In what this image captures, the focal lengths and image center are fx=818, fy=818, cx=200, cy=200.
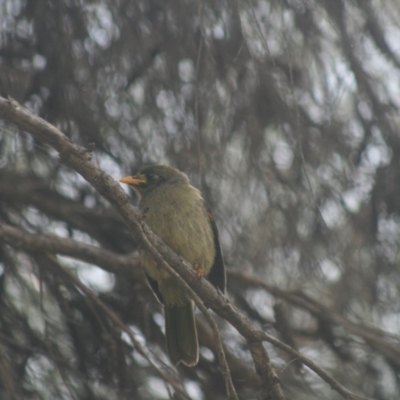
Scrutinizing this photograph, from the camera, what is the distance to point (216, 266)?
194 inches

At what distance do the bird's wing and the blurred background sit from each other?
11 centimetres

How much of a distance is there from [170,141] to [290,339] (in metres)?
1.36

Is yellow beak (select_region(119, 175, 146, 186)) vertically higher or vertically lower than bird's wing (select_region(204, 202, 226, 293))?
higher

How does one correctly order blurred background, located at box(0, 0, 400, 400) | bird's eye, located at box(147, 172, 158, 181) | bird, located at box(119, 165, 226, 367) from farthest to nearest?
bird's eye, located at box(147, 172, 158, 181), bird, located at box(119, 165, 226, 367), blurred background, located at box(0, 0, 400, 400)

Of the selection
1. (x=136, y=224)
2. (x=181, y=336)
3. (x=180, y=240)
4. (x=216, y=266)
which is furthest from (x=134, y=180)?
(x=136, y=224)

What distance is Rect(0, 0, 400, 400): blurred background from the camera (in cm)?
452

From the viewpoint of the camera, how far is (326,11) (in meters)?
4.52

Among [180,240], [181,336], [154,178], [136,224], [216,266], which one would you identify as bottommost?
[181,336]

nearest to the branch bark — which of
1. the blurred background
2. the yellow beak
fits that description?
the blurred background

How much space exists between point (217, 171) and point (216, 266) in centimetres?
59

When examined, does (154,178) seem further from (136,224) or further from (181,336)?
(136,224)

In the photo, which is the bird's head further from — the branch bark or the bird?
the branch bark

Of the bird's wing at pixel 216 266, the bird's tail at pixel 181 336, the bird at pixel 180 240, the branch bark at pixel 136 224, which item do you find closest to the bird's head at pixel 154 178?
the bird at pixel 180 240

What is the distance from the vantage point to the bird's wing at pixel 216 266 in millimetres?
4797
